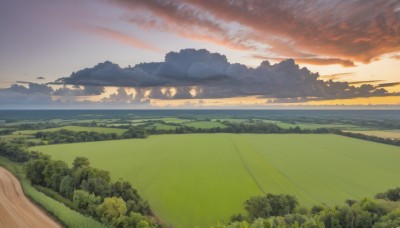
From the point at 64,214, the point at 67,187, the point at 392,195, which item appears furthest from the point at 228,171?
the point at 64,214

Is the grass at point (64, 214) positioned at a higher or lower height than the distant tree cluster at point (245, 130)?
higher

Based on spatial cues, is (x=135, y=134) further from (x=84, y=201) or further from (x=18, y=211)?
(x=18, y=211)

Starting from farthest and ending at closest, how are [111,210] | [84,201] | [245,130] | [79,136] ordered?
[245,130] < [79,136] < [84,201] < [111,210]

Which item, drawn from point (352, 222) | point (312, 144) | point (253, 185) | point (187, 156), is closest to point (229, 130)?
point (312, 144)

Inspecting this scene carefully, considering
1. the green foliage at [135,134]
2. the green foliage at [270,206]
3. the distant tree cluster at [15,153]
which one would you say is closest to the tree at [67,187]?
the green foliage at [270,206]

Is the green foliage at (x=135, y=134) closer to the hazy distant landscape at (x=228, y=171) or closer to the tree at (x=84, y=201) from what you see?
the hazy distant landscape at (x=228, y=171)

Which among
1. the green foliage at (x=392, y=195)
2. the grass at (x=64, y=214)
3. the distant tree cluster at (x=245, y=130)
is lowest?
the distant tree cluster at (x=245, y=130)

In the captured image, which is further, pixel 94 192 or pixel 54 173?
pixel 54 173

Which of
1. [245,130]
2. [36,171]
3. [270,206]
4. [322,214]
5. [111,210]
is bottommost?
[245,130]
